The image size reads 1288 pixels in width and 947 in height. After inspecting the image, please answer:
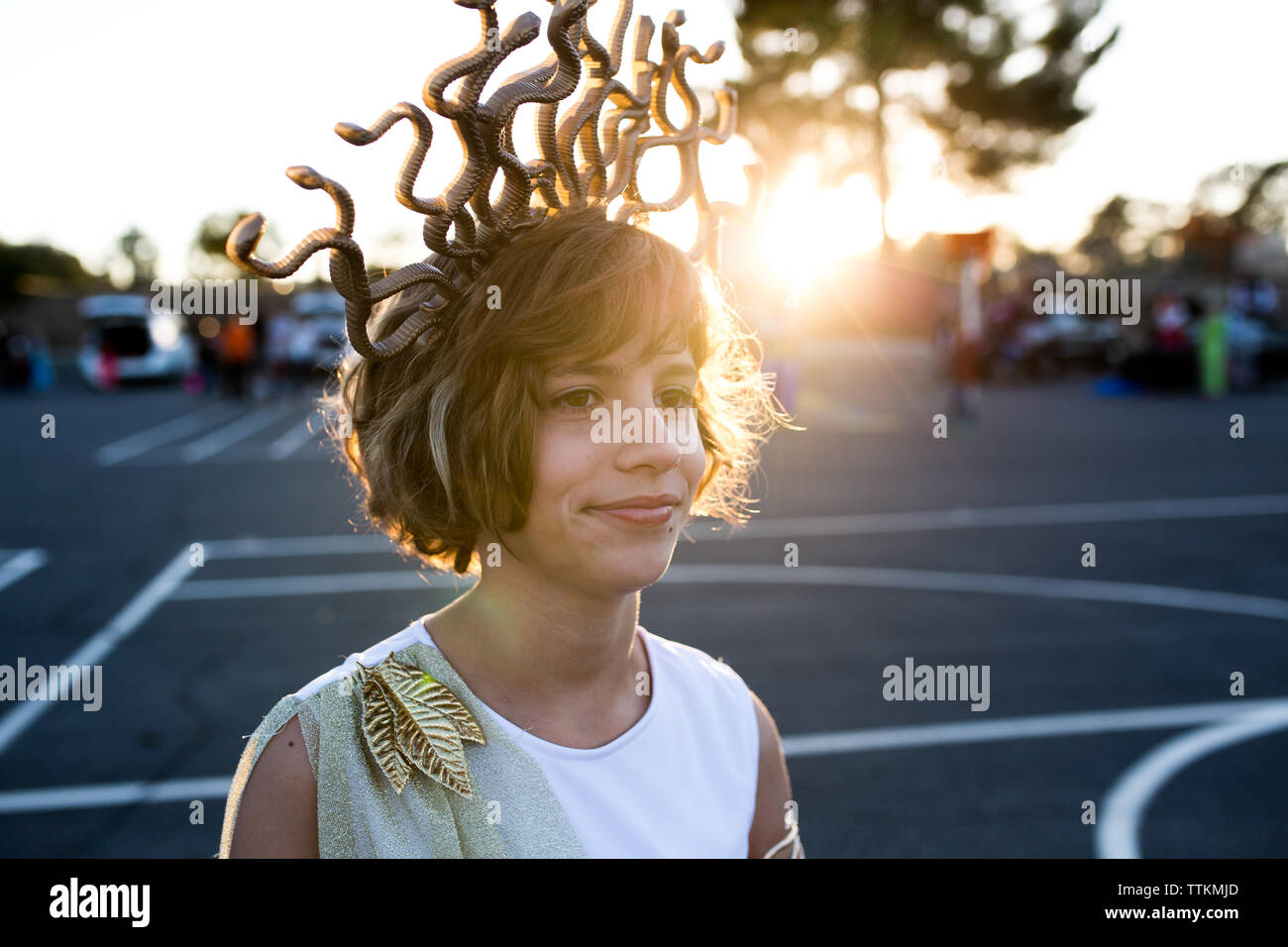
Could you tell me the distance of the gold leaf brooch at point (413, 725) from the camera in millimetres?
1717

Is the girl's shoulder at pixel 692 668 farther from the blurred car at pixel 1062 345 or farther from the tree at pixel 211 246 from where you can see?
the tree at pixel 211 246

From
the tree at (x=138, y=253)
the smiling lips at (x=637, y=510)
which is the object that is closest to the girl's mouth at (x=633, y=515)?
the smiling lips at (x=637, y=510)

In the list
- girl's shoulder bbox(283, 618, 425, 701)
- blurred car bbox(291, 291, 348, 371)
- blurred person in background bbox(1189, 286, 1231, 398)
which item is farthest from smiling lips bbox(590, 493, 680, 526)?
blurred car bbox(291, 291, 348, 371)

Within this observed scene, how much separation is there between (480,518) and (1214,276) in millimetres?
53187

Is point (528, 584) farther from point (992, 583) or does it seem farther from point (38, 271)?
point (38, 271)

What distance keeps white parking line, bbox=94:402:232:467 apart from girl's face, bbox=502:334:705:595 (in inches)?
646

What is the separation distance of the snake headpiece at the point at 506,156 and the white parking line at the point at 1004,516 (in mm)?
8209

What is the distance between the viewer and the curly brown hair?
1799 millimetres

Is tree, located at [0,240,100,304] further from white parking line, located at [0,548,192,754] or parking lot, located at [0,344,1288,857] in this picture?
white parking line, located at [0,548,192,754]

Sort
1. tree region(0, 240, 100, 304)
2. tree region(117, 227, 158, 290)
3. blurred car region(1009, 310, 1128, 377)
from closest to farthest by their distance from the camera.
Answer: blurred car region(1009, 310, 1128, 377)
tree region(0, 240, 100, 304)
tree region(117, 227, 158, 290)

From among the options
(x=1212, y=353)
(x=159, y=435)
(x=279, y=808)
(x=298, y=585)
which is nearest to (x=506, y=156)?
(x=279, y=808)

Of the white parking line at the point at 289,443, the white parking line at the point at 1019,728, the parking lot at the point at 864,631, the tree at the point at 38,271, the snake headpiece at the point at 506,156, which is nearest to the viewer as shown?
the snake headpiece at the point at 506,156
